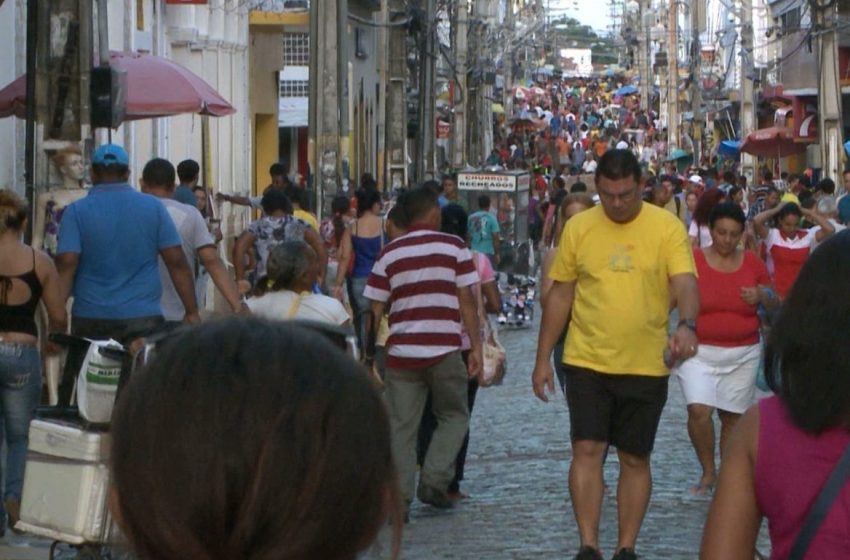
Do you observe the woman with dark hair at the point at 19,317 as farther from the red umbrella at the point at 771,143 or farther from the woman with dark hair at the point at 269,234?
the red umbrella at the point at 771,143

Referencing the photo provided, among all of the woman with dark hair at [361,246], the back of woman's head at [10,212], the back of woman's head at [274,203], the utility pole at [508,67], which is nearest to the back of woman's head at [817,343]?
the back of woman's head at [10,212]

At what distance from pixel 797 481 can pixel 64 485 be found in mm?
4727

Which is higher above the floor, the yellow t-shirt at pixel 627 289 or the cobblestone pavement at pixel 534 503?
the yellow t-shirt at pixel 627 289

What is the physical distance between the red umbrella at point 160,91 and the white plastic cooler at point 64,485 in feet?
28.0

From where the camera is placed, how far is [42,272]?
924 cm

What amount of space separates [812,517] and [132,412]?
1.70 meters

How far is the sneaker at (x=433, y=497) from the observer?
1063 cm

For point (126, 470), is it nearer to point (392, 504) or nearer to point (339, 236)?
point (392, 504)

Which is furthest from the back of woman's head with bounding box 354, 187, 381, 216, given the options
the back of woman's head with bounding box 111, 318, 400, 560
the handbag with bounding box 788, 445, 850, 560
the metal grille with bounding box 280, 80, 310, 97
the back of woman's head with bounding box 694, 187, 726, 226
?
the metal grille with bounding box 280, 80, 310, 97

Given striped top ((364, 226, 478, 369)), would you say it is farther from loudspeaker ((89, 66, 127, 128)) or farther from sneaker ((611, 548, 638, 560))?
loudspeaker ((89, 66, 127, 128))

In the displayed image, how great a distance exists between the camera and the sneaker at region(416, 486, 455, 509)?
419 inches

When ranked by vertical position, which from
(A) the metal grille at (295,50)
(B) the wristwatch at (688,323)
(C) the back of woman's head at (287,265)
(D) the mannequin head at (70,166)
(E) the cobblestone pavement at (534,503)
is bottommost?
(E) the cobblestone pavement at (534,503)

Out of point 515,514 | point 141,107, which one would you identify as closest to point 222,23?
point 141,107

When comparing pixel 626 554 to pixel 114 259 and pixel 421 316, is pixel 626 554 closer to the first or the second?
pixel 421 316
